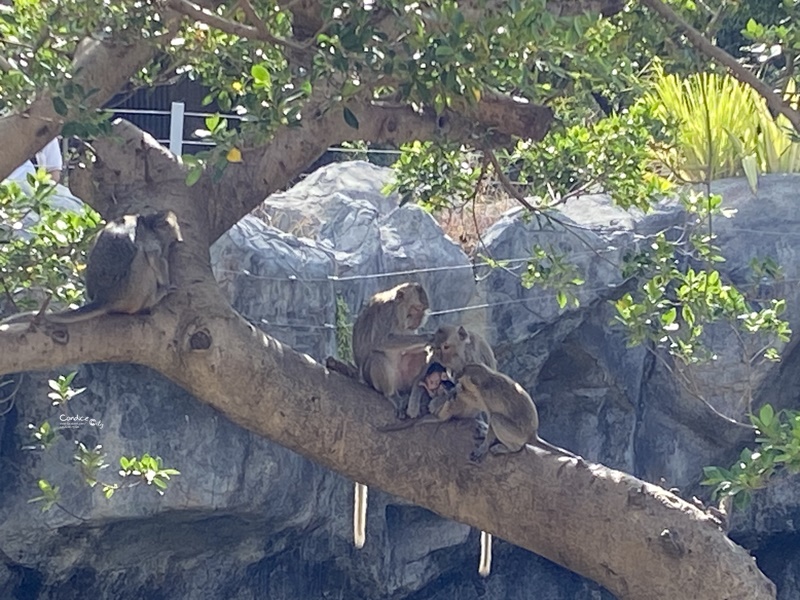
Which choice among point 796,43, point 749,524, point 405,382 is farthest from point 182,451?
point 796,43

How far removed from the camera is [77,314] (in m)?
4.06

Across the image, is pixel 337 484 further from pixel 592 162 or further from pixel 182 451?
pixel 592 162

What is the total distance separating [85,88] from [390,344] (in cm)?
219

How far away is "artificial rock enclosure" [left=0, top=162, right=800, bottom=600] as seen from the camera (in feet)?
23.0

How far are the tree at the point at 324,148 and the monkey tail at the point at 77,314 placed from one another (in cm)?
7

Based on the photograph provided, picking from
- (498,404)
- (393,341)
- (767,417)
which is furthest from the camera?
(393,341)

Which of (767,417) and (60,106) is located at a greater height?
(60,106)

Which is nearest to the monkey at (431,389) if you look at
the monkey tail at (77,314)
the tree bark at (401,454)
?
the tree bark at (401,454)

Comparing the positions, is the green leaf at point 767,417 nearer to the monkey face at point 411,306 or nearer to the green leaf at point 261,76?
the green leaf at point 261,76

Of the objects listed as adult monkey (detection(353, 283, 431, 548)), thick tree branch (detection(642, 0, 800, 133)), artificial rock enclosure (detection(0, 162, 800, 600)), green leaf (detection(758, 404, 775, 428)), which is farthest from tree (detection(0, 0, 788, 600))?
artificial rock enclosure (detection(0, 162, 800, 600))

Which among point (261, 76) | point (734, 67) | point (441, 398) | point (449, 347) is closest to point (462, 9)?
point (261, 76)

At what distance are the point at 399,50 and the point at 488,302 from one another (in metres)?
4.66

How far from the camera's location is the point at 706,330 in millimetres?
7828

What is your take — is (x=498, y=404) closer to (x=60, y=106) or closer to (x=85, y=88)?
(x=85, y=88)
